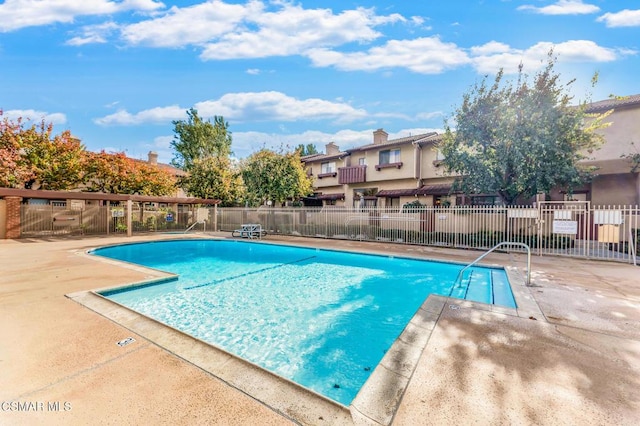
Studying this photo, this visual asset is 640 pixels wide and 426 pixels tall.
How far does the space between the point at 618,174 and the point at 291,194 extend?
63.7 feet

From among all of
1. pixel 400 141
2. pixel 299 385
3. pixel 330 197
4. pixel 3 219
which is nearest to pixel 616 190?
pixel 400 141

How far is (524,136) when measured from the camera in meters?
12.1

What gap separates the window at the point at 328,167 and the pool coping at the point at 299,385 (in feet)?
71.1

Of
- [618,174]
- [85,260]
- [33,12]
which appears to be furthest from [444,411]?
[618,174]

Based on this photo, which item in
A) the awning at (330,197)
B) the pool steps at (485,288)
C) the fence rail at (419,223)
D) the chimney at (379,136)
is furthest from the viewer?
the awning at (330,197)

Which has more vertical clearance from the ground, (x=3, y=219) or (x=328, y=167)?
(x=328, y=167)

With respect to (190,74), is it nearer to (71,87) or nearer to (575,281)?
(71,87)

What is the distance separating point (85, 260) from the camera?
30.5 feet

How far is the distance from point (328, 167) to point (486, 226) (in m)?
15.6

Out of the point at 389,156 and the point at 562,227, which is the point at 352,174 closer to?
the point at 389,156

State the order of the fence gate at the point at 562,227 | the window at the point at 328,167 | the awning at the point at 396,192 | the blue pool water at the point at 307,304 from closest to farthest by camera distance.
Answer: the blue pool water at the point at 307,304 → the fence gate at the point at 562,227 → the awning at the point at 396,192 → the window at the point at 328,167

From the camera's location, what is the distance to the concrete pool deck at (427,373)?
2.34m

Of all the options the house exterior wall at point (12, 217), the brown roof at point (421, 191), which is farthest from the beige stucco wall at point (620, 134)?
the house exterior wall at point (12, 217)

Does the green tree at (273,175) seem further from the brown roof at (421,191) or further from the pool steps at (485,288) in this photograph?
the pool steps at (485,288)
